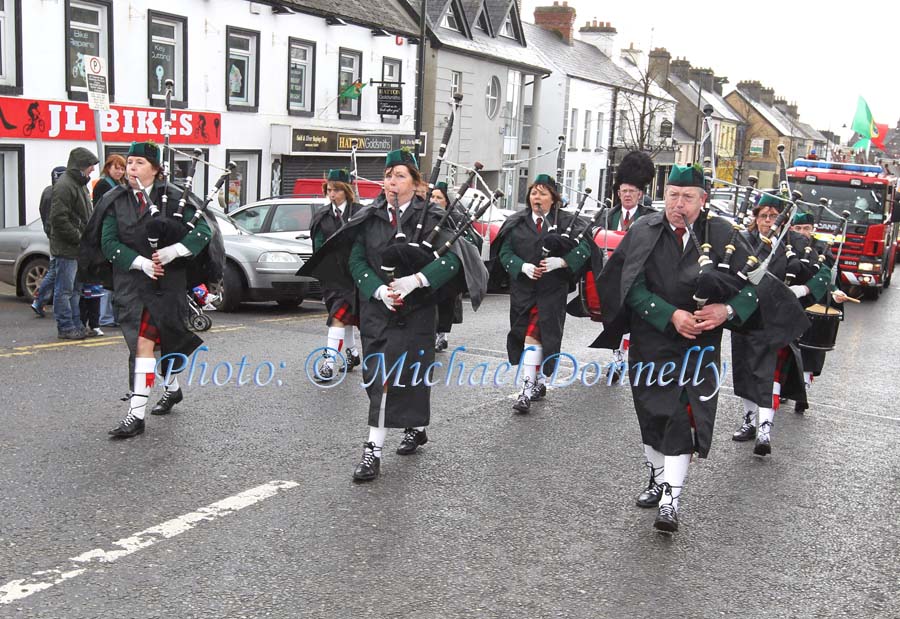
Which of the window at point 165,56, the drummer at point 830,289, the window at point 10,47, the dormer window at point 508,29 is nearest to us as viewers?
the drummer at point 830,289

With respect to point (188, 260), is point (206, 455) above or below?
below

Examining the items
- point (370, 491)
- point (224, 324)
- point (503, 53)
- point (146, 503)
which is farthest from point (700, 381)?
point (503, 53)

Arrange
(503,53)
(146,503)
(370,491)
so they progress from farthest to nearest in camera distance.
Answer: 1. (503,53)
2. (370,491)
3. (146,503)

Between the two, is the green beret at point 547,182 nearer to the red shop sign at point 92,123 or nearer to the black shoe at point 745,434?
the black shoe at point 745,434

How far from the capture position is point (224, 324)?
12281mm

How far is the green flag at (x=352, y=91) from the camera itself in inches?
1058

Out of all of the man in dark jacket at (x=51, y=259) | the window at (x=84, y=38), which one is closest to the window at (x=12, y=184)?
the window at (x=84, y=38)

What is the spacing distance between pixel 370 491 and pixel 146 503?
1.24m

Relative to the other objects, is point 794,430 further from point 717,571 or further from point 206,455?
point 206,455

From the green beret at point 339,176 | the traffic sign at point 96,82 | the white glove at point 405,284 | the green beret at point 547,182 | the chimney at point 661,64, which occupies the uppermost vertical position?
the chimney at point 661,64

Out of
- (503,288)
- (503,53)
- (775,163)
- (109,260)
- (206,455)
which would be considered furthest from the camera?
(775,163)

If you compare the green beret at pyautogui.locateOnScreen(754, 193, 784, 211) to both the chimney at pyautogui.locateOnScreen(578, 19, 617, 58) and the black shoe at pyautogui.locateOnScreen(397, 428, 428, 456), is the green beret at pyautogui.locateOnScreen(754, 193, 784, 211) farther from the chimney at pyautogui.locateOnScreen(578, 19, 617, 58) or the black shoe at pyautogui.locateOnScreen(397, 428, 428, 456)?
the chimney at pyautogui.locateOnScreen(578, 19, 617, 58)

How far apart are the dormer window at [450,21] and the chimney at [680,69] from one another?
3897 cm

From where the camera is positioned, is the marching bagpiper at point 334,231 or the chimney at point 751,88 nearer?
the marching bagpiper at point 334,231
